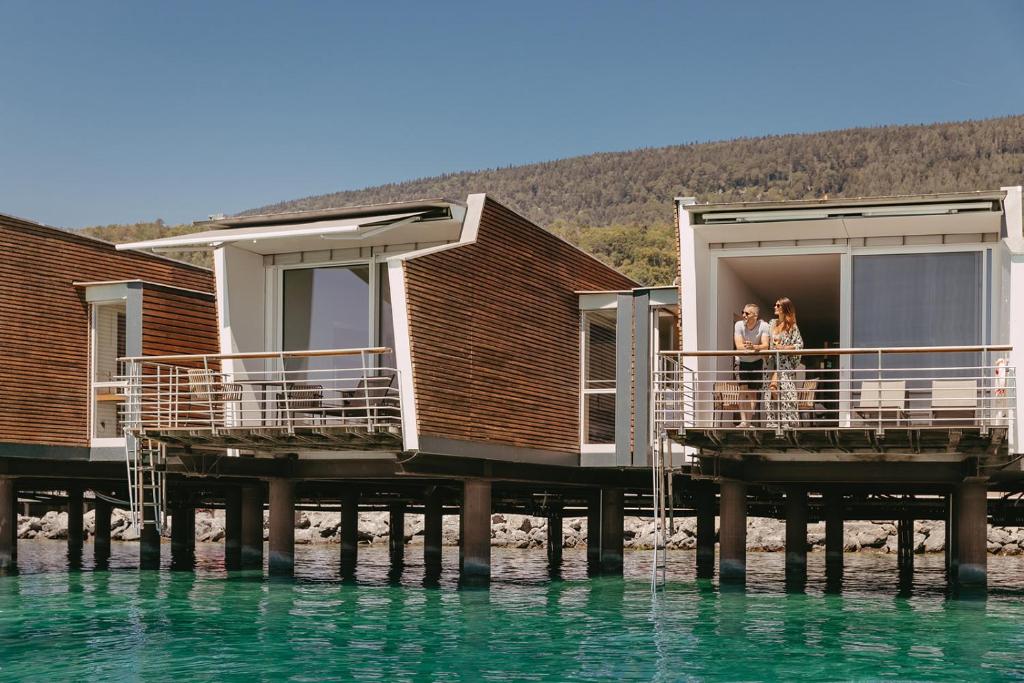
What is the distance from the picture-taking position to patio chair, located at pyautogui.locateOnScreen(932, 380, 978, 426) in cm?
1814

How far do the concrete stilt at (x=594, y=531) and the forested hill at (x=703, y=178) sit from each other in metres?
40.6

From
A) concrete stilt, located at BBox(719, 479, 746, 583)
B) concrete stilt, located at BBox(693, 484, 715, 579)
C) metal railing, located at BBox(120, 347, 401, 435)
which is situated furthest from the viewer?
concrete stilt, located at BBox(693, 484, 715, 579)

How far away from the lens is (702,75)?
72.4 metres

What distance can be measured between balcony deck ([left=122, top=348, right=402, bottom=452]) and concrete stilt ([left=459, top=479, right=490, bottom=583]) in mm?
2402

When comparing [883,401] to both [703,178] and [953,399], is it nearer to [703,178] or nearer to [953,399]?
[953,399]

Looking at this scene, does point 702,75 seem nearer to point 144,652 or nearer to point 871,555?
point 871,555

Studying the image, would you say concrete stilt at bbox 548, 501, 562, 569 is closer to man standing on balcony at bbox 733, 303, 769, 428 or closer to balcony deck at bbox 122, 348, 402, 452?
balcony deck at bbox 122, 348, 402, 452

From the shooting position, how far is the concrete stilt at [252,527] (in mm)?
26203

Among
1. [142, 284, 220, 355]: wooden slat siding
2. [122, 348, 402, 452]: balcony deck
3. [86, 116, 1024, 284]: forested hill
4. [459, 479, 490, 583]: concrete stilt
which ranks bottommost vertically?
[459, 479, 490, 583]: concrete stilt

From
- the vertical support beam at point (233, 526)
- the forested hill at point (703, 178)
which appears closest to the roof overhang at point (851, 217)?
the vertical support beam at point (233, 526)

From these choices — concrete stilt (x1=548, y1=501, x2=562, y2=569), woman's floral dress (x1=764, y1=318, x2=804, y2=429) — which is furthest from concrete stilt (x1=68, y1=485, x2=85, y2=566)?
woman's floral dress (x1=764, y1=318, x2=804, y2=429)

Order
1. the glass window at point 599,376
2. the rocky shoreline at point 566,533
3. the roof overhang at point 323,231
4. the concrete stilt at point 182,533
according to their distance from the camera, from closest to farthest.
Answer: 1. the roof overhang at point 323,231
2. the glass window at point 599,376
3. the concrete stilt at point 182,533
4. the rocky shoreline at point 566,533


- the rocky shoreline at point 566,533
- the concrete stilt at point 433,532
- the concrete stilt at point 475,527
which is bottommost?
the rocky shoreline at point 566,533

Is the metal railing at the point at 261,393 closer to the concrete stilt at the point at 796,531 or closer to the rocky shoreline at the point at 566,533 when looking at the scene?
the concrete stilt at the point at 796,531
